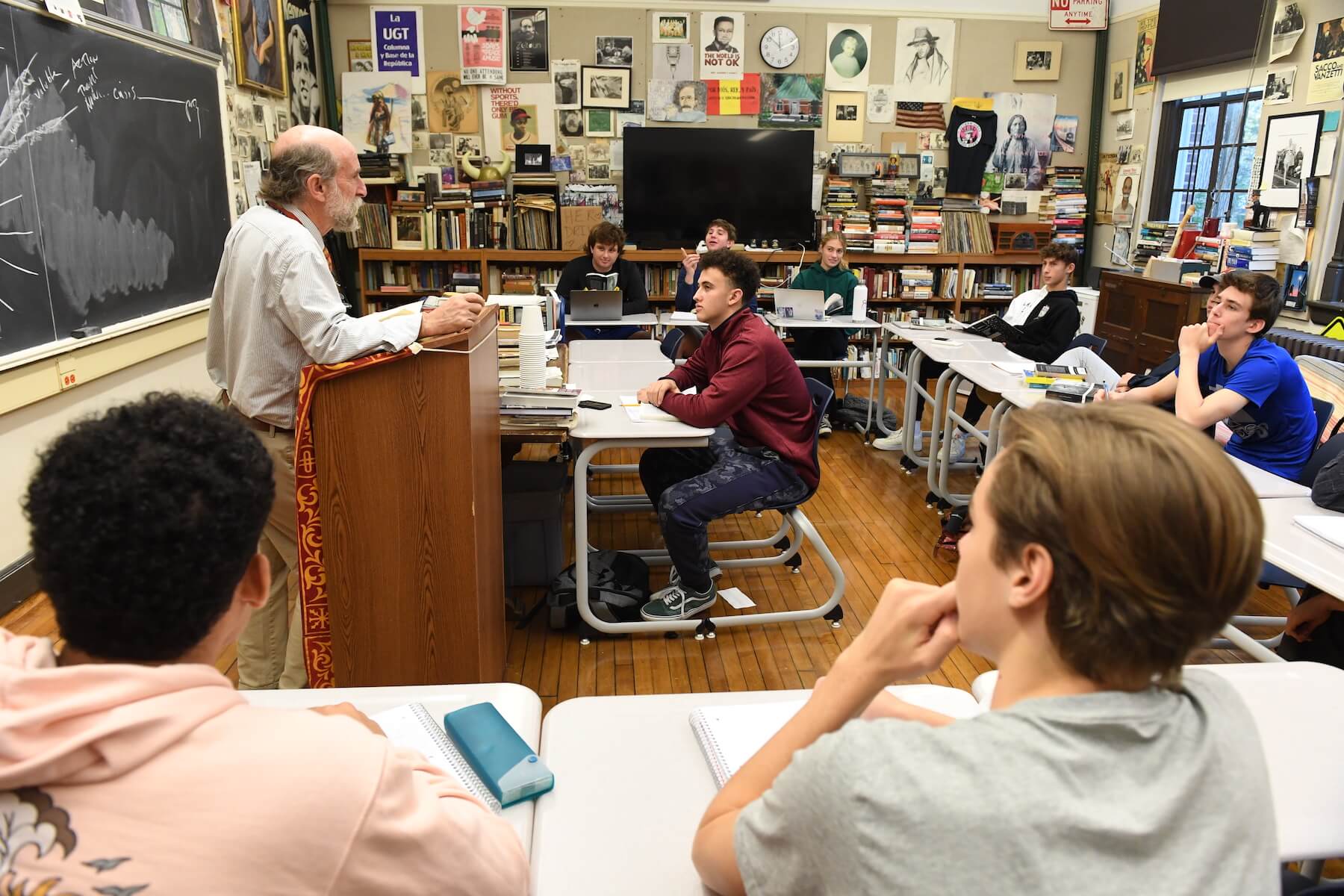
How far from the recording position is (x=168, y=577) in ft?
2.44

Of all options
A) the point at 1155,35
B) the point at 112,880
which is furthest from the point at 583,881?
the point at 1155,35

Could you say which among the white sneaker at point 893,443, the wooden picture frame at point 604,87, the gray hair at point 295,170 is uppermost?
the wooden picture frame at point 604,87

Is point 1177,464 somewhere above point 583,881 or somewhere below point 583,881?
above

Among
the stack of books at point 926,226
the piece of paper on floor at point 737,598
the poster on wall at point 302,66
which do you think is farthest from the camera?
the stack of books at point 926,226

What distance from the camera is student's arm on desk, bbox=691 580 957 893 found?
90 cm

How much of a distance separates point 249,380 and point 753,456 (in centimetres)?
166

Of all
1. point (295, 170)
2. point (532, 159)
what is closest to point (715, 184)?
point (532, 159)

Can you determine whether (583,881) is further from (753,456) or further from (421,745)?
(753,456)

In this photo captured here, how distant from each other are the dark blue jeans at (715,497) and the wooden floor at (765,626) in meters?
0.31

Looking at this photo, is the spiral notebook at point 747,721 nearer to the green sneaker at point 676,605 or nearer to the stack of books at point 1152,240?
the green sneaker at point 676,605

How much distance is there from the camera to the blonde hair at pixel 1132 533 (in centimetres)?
67

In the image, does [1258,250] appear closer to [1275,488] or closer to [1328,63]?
[1328,63]

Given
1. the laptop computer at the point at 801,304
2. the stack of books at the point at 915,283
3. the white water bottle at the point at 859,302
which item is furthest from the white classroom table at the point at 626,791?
the stack of books at the point at 915,283

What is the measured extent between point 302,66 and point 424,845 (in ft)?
22.8
